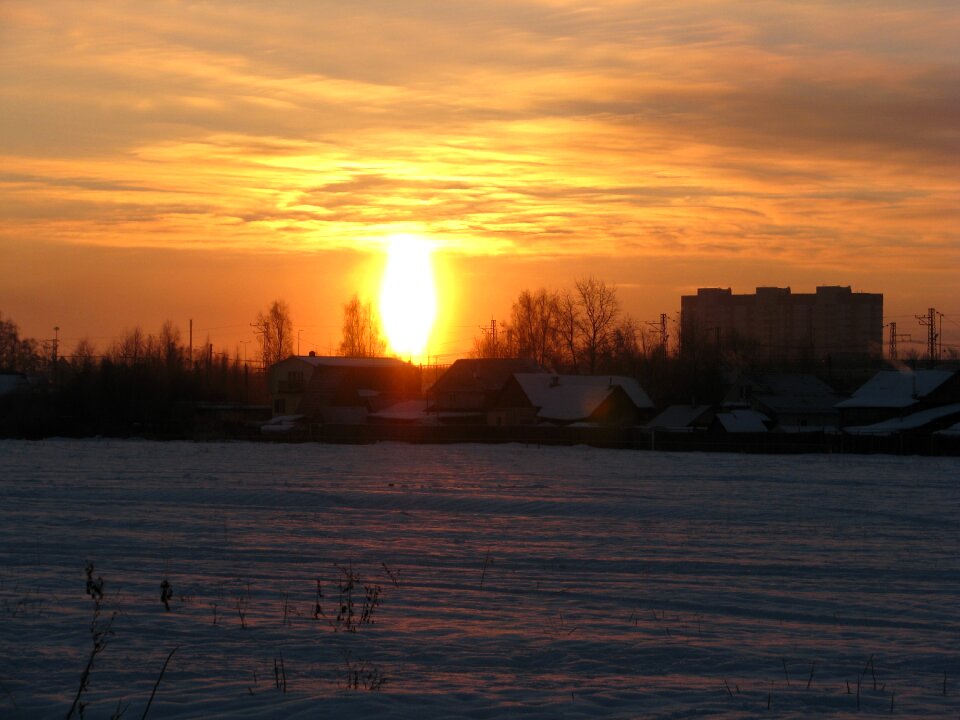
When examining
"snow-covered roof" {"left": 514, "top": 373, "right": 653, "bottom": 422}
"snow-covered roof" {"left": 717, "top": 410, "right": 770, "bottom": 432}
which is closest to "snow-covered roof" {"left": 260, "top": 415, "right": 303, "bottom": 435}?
"snow-covered roof" {"left": 514, "top": 373, "right": 653, "bottom": 422}

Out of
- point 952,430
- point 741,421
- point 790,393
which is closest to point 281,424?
point 741,421

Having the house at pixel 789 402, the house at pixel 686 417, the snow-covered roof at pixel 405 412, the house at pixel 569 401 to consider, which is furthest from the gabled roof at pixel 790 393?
the snow-covered roof at pixel 405 412

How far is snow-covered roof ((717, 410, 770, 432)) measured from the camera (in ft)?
249

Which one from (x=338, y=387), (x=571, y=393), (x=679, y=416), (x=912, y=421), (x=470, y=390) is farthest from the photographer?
(x=338, y=387)

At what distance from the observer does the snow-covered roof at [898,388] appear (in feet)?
240

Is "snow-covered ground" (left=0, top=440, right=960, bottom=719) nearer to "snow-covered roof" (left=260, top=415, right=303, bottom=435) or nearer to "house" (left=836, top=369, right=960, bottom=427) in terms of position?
"house" (left=836, top=369, right=960, bottom=427)

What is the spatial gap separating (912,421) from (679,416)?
22566 mm

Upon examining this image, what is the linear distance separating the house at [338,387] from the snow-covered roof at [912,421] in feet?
138

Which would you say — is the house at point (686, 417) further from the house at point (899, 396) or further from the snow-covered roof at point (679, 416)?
the house at point (899, 396)

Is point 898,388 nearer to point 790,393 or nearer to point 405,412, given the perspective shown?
point 790,393

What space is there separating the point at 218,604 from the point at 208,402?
8830cm

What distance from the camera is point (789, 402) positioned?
9125cm

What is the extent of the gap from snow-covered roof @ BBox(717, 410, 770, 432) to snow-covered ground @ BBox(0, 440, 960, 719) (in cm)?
4966

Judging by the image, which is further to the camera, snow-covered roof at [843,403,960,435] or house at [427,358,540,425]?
house at [427,358,540,425]
